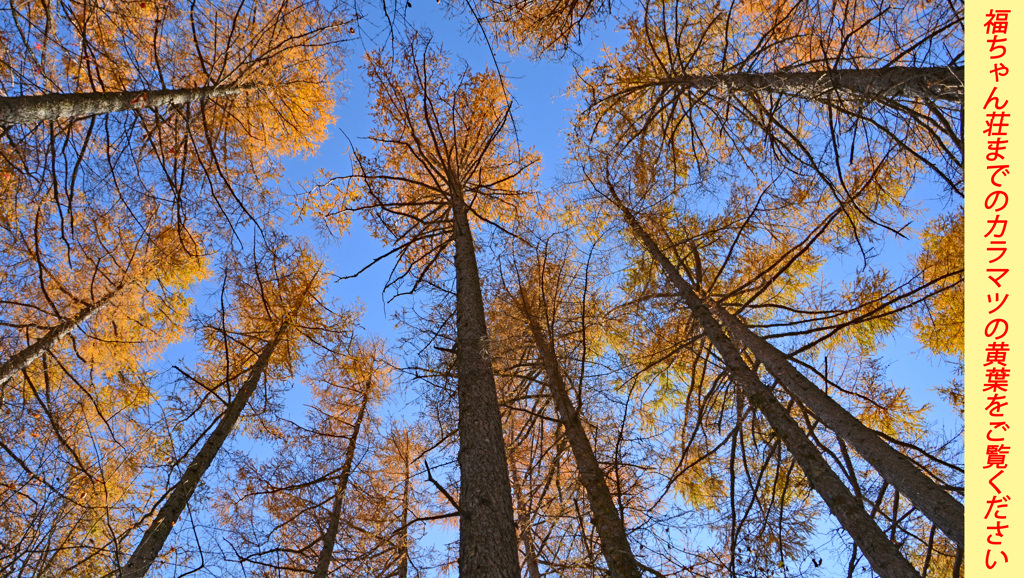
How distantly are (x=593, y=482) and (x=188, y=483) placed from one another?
5.46 metres

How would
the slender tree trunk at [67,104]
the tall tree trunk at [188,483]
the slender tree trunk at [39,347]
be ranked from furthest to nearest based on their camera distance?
the slender tree trunk at [39,347], the tall tree trunk at [188,483], the slender tree trunk at [67,104]

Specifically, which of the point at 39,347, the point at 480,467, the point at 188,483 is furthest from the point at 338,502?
the point at 480,467

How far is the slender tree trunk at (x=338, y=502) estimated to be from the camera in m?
6.53

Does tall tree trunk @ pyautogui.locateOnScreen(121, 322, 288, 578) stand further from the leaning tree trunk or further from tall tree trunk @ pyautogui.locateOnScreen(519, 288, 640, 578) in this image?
the leaning tree trunk

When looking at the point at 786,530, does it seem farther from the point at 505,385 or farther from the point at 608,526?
the point at 505,385

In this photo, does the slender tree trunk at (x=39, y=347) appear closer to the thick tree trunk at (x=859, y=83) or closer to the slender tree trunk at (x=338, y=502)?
the slender tree trunk at (x=338, y=502)

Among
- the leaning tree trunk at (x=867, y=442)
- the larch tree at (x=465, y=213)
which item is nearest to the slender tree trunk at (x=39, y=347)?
the larch tree at (x=465, y=213)

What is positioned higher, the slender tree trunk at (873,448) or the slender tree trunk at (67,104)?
the slender tree trunk at (67,104)

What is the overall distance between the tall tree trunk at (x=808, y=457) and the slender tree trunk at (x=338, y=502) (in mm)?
5599

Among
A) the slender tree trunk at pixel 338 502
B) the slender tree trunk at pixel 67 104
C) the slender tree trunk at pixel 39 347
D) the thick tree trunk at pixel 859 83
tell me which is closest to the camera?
the thick tree trunk at pixel 859 83

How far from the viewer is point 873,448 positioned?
3.82 m

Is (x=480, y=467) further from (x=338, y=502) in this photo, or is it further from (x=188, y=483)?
(x=338, y=502)

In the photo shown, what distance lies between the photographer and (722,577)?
3.46m
